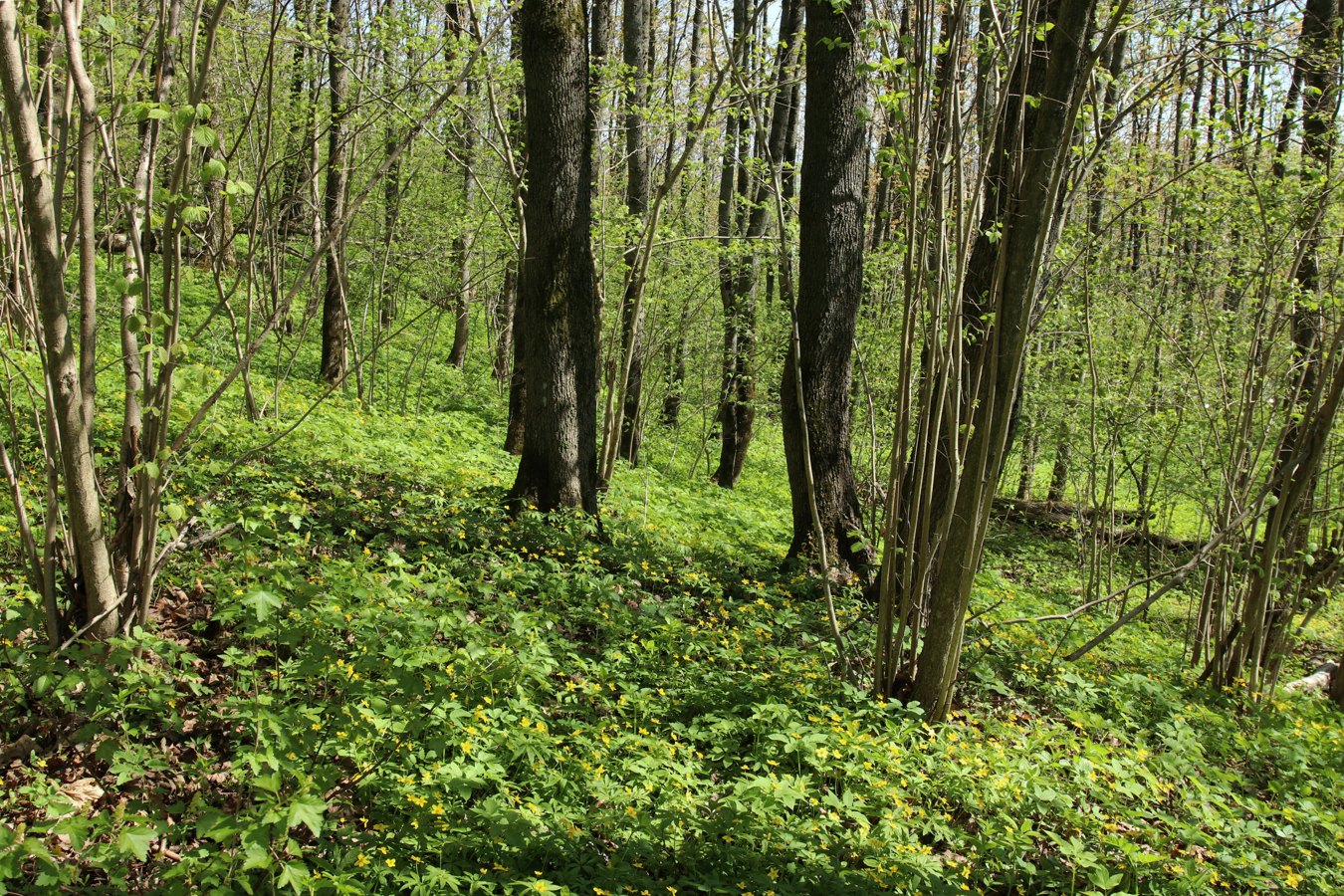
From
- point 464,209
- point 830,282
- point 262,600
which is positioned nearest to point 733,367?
point 464,209

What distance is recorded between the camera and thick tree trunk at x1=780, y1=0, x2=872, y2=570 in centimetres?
632

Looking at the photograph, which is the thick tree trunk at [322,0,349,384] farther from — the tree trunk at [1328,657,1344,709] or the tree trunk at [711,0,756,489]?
the tree trunk at [1328,657,1344,709]

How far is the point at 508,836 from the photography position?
2471mm

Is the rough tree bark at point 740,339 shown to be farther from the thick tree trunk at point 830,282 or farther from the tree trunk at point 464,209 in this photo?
the thick tree trunk at point 830,282

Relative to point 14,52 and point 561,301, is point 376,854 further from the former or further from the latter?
point 561,301

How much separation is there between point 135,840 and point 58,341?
5.72 feet

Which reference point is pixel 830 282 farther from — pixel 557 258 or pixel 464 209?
pixel 464 209

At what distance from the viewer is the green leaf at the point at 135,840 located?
6.20ft

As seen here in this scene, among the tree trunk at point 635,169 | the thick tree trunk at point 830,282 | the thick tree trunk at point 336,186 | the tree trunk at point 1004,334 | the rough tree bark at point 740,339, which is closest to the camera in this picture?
the tree trunk at point 1004,334

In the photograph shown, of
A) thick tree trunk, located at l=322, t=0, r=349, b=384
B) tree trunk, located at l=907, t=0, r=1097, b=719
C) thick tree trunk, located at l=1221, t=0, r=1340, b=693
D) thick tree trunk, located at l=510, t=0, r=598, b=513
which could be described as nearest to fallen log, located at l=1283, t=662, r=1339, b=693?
thick tree trunk, located at l=1221, t=0, r=1340, b=693

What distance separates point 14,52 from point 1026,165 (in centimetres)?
372

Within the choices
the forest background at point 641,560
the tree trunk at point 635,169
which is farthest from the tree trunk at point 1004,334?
the tree trunk at point 635,169

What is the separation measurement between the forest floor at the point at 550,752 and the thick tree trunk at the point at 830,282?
1256 millimetres

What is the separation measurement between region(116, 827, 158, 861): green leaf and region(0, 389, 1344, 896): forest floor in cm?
1
